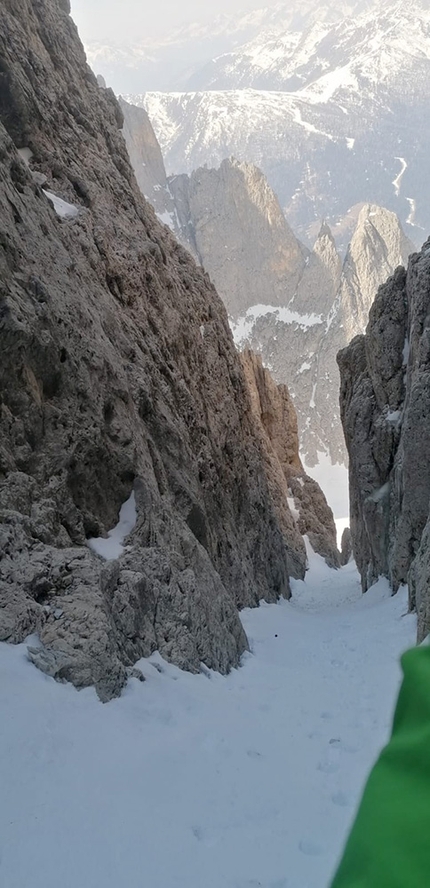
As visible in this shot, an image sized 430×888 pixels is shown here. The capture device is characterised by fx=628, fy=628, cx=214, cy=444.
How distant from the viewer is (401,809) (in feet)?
3.54

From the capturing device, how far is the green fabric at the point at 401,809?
100cm

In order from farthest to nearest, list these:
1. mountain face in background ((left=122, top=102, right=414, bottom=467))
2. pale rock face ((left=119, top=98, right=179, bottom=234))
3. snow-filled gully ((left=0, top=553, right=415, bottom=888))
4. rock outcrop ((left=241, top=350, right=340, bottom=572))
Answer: pale rock face ((left=119, top=98, right=179, bottom=234)), mountain face in background ((left=122, top=102, right=414, bottom=467)), rock outcrop ((left=241, top=350, right=340, bottom=572)), snow-filled gully ((left=0, top=553, right=415, bottom=888))

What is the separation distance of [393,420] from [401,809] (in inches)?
923

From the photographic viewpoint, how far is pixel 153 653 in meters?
8.75

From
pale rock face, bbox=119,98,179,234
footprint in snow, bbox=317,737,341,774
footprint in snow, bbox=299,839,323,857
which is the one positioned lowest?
footprint in snow, bbox=299,839,323,857

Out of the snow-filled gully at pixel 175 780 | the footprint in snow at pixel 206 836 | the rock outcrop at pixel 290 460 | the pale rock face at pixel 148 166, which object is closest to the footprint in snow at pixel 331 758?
the snow-filled gully at pixel 175 780

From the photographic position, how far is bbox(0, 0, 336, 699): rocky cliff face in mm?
7941

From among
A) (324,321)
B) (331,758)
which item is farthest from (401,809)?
(324,321)

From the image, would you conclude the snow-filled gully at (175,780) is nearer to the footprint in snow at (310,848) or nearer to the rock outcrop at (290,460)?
the footprint in snow at (310,848)

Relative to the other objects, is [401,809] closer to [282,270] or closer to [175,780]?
[175,780]

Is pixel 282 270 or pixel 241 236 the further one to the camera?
pixel 282 270

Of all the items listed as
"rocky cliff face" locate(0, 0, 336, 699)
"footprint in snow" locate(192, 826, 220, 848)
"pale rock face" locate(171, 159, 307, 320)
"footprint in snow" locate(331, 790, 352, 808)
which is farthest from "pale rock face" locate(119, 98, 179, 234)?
"footprint in snow" locate(192, 826, 220, 848)

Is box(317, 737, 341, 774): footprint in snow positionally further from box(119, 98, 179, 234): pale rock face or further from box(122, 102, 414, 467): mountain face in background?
box(119, 98, 179, 234): pale rock face

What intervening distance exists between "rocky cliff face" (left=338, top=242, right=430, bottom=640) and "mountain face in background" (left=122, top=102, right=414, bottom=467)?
368 ft
